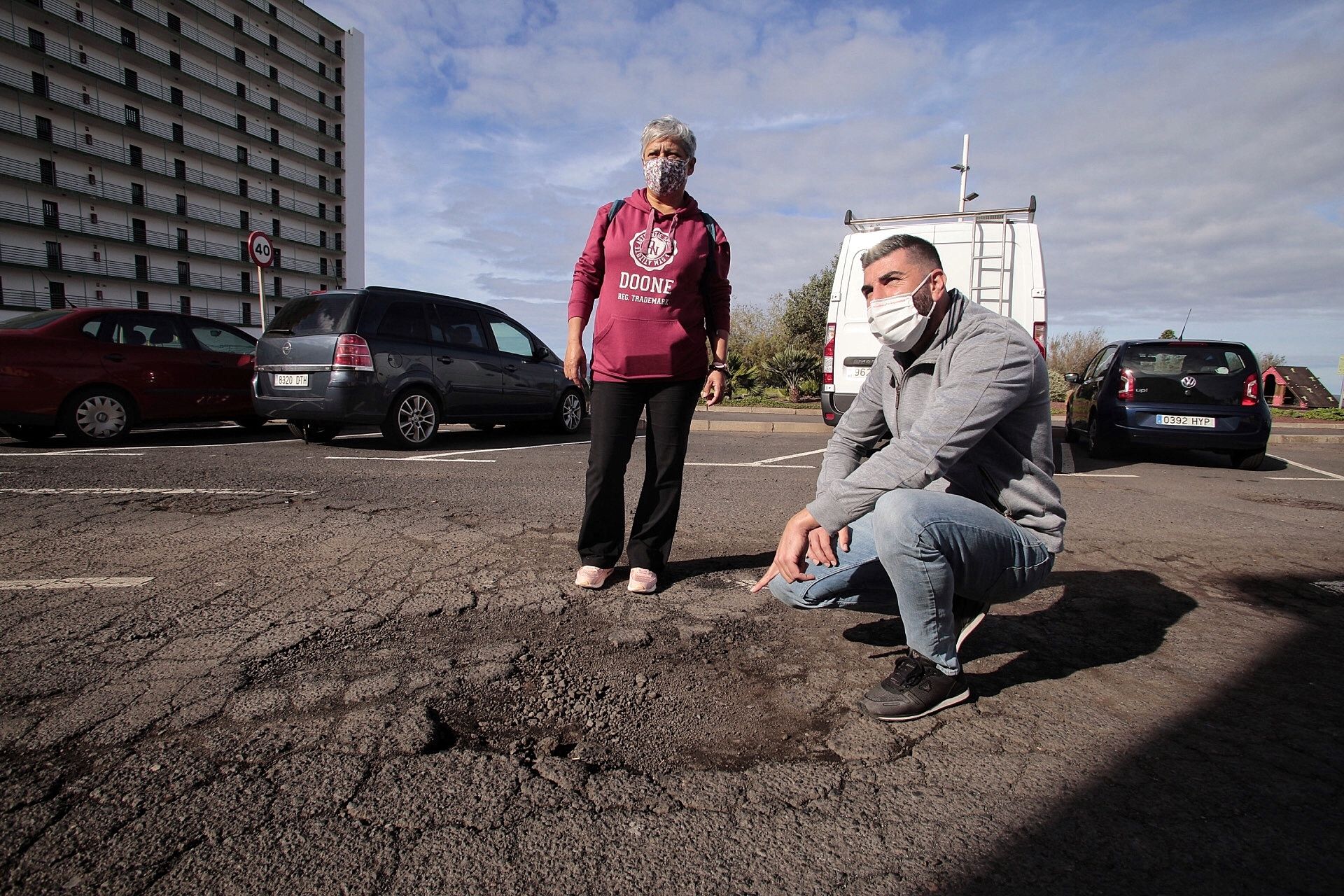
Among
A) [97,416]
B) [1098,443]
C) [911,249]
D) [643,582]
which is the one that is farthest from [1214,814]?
[97,416]

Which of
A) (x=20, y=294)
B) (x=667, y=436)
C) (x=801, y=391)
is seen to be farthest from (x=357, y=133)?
(x=667, y=436)

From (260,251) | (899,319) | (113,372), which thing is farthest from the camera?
(260,251)

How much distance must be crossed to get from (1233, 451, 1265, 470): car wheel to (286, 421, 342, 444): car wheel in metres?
10.1

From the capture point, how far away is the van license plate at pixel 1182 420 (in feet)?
27.1

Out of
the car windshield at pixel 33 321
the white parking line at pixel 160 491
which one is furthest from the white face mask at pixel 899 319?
the car windshield at pixel 33 321

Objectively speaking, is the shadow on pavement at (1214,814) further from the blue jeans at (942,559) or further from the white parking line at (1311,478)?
the white parking line at (1311,478)

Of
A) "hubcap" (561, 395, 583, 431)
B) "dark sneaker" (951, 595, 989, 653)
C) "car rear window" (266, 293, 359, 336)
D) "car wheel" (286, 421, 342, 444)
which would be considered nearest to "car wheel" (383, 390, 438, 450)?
"car wheel" (286, 421, 342, 444)

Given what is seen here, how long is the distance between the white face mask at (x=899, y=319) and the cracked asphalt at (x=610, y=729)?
Result: 106 cm

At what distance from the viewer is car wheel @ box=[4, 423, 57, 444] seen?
25.2 feet

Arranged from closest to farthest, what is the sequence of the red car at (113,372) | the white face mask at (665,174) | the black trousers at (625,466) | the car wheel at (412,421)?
1. the white face mask at (665,174)
2. the black trousers at (625,466)
3. the red car at (113,372)
4. the car wheel at (412,421)

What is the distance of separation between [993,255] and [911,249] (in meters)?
6.40

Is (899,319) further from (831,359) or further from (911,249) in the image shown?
(831,359)

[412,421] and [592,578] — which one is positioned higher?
[412,421]

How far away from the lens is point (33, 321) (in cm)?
743
